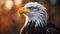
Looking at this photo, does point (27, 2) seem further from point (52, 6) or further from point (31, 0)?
point (52, 6)

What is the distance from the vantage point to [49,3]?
57.9 inches

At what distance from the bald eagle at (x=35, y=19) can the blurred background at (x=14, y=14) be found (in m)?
0.04

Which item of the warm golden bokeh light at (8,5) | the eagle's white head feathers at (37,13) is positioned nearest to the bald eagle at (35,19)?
the eagle's white head feathers at (37,13)

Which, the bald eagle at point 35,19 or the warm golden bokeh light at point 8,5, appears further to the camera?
the warm golden bokeh light at point 8,5

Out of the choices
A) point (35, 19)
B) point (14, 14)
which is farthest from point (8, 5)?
point (35, 19)

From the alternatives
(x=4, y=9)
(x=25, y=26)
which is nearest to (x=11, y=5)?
(x=4, y=9)

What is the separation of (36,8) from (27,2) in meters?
0.08

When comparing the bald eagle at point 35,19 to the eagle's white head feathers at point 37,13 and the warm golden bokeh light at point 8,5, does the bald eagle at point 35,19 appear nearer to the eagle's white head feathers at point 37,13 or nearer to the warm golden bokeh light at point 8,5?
the eagle's white head feathers at point 37,13

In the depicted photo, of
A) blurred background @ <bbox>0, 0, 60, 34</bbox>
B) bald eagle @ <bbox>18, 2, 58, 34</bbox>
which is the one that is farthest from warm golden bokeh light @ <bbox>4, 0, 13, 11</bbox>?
bald eagle @ <bbox>18, 2, 58, 34</bbox>

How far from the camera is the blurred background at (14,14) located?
4.77 ft

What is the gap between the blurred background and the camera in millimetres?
1455

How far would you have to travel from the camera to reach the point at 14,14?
4.95 ft

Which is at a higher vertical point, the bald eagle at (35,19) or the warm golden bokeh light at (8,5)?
the warm golden bokeh light at (8,5)

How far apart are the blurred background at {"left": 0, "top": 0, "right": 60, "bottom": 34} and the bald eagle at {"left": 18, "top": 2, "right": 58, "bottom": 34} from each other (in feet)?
0.12
